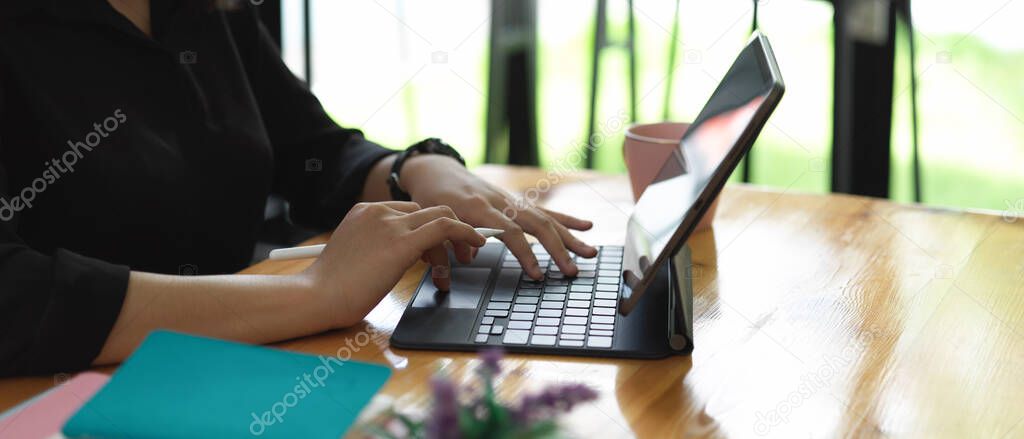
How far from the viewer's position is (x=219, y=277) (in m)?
0.75

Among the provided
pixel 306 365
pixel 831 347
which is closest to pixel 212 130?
pixel 306 365

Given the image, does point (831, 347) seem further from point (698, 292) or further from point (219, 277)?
point (219, 277)

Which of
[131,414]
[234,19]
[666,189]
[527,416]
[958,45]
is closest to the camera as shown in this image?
[527,416]

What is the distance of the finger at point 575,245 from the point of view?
0.92m

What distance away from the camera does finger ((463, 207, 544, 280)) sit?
870 mm

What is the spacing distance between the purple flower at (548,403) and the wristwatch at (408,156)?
688 millimetres

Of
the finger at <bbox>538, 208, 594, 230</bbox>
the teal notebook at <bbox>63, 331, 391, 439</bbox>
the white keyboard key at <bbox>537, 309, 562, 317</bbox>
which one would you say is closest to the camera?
the teal notebook at <bbox>63, 331, 391, 439</bbox>

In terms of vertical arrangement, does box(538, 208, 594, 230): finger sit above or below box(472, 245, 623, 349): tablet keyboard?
above

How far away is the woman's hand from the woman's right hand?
0.24 ft

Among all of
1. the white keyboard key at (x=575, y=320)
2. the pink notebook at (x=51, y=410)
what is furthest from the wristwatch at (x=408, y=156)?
the pink notebook at (x=51, y=410)

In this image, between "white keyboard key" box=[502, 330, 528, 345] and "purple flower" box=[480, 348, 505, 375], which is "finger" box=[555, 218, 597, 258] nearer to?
"white keyboard key" box=[502, 330, 528, 345]

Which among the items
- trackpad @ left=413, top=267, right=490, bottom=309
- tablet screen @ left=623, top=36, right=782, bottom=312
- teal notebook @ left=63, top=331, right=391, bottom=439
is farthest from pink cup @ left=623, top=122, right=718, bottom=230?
teal notebook @ left=63, top=331, right=391, bottom=439

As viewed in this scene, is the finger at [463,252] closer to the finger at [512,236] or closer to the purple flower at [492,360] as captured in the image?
the finger at [512,236]

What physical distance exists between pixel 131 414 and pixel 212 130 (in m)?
0.56
